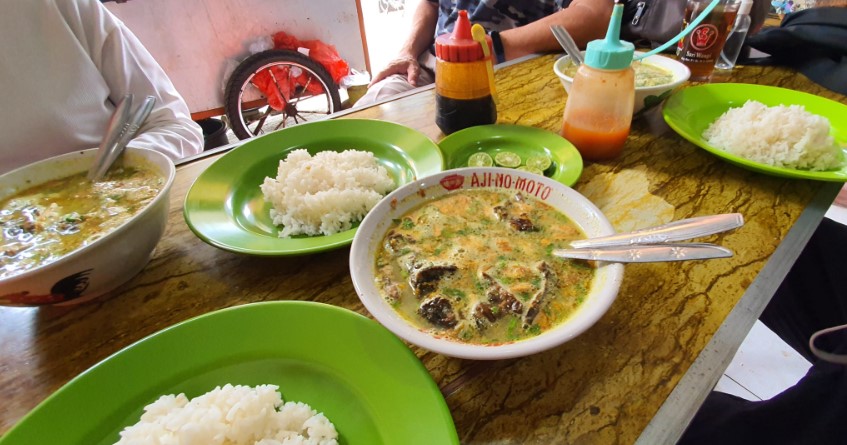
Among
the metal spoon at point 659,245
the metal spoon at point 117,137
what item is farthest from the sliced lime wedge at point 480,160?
the metal spoon at point 117,137

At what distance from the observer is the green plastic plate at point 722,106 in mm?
1416

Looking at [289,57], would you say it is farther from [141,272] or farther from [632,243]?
[632,243]

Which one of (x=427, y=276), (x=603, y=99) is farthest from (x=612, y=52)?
(x=427, y=276)

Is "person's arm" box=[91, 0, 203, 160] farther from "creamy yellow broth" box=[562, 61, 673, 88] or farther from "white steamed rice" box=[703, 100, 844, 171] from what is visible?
"white steamed rice" box=[703, 100, 844, 171]

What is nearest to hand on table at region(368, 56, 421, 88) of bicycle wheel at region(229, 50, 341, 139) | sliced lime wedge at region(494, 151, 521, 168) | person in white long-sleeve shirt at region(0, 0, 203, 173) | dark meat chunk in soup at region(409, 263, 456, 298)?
bicycle wheel at region(229, 50, 341, 139)

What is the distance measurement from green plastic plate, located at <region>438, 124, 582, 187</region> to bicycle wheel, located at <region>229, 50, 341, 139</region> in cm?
294

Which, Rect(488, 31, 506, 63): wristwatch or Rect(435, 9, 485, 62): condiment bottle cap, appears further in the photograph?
Rect(488, 31, 506, 63): wristwatch

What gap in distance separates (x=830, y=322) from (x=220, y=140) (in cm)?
398

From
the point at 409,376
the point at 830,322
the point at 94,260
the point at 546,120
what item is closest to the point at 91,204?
the point at 94,260

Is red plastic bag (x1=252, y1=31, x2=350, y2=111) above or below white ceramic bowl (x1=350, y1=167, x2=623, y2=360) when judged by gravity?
below

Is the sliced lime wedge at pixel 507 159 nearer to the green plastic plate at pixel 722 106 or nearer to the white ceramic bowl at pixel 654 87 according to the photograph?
the white ceramic bowl at pixel 654 87

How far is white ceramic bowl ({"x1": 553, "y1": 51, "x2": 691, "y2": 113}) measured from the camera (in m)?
1.54

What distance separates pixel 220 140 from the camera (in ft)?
11.8

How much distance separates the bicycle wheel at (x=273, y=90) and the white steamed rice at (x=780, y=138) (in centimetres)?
347
